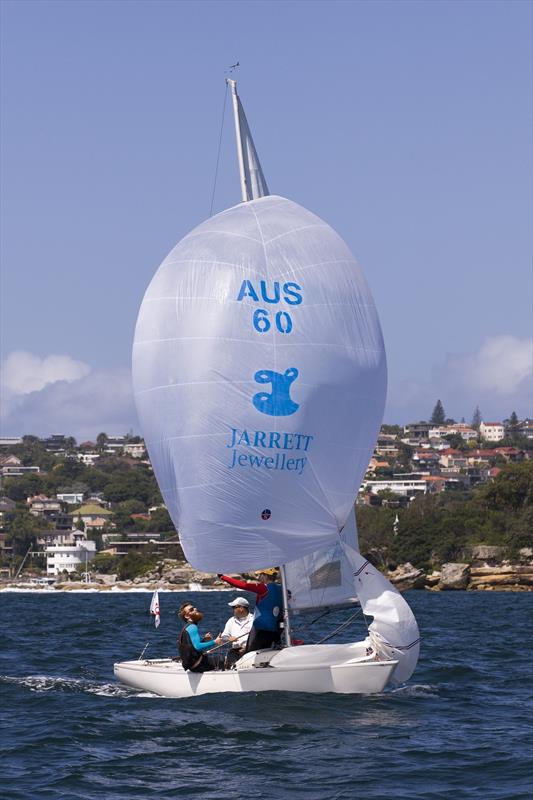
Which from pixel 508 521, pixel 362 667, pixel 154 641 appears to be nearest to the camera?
Answer: pixel 362 667

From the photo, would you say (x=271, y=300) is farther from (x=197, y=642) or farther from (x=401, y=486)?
(x=401, y=486)

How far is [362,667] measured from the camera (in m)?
17.9

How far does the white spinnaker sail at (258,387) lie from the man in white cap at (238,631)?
0.99 m

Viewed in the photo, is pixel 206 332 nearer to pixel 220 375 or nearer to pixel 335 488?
pixel 220 375

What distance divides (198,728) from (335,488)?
3782mm

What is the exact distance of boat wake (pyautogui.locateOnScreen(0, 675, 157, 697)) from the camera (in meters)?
19.9

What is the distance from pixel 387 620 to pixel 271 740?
294 cm

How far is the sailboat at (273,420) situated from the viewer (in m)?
18.0

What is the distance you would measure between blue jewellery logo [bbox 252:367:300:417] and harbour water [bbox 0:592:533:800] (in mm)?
3430

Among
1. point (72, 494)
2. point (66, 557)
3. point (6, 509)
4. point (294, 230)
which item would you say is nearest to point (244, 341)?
point (294, 230)

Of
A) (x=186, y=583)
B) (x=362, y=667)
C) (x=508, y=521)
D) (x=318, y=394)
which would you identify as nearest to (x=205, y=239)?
(x=318, y=394)

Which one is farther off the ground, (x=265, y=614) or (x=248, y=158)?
(x=248, y=158)

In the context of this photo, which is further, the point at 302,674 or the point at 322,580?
the point at 322,580

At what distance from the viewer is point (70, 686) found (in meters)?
21.0
